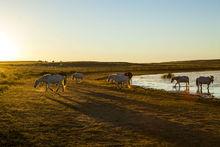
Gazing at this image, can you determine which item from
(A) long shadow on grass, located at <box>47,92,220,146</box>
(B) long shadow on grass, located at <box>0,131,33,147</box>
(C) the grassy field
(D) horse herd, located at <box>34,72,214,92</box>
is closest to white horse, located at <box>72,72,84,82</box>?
(D) horse herd, located at <box>34,72,214,92</box>

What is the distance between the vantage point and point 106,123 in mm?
18859

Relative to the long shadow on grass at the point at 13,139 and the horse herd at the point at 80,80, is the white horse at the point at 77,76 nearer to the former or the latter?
the horse herd at the point at 80,80

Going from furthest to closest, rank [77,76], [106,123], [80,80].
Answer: [80,80]
[77,76]
[106,123]

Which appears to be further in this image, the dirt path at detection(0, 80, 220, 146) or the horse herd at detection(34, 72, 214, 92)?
the horse herd at detection(34, 72, 214, 92)

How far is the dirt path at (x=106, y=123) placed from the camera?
1527 centimetres

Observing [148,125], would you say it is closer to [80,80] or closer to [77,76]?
[77,76]

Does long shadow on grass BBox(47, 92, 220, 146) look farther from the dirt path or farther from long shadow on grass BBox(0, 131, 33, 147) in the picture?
long shadow on grass BBox(0, 131, 33, 147)

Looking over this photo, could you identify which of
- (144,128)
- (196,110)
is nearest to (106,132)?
(144,128)

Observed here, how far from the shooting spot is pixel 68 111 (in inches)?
893

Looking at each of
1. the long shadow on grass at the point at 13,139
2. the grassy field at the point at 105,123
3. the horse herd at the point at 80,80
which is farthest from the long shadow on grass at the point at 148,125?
the horse herd at the point at 80,80

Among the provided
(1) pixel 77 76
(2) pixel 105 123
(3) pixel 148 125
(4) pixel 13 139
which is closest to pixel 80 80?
(1) pixel 77 76

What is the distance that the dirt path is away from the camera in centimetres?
1527

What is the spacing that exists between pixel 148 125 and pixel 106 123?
1731mm

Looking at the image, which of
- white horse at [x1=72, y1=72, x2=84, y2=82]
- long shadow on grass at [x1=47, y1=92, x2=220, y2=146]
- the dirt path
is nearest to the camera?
the dirt path
